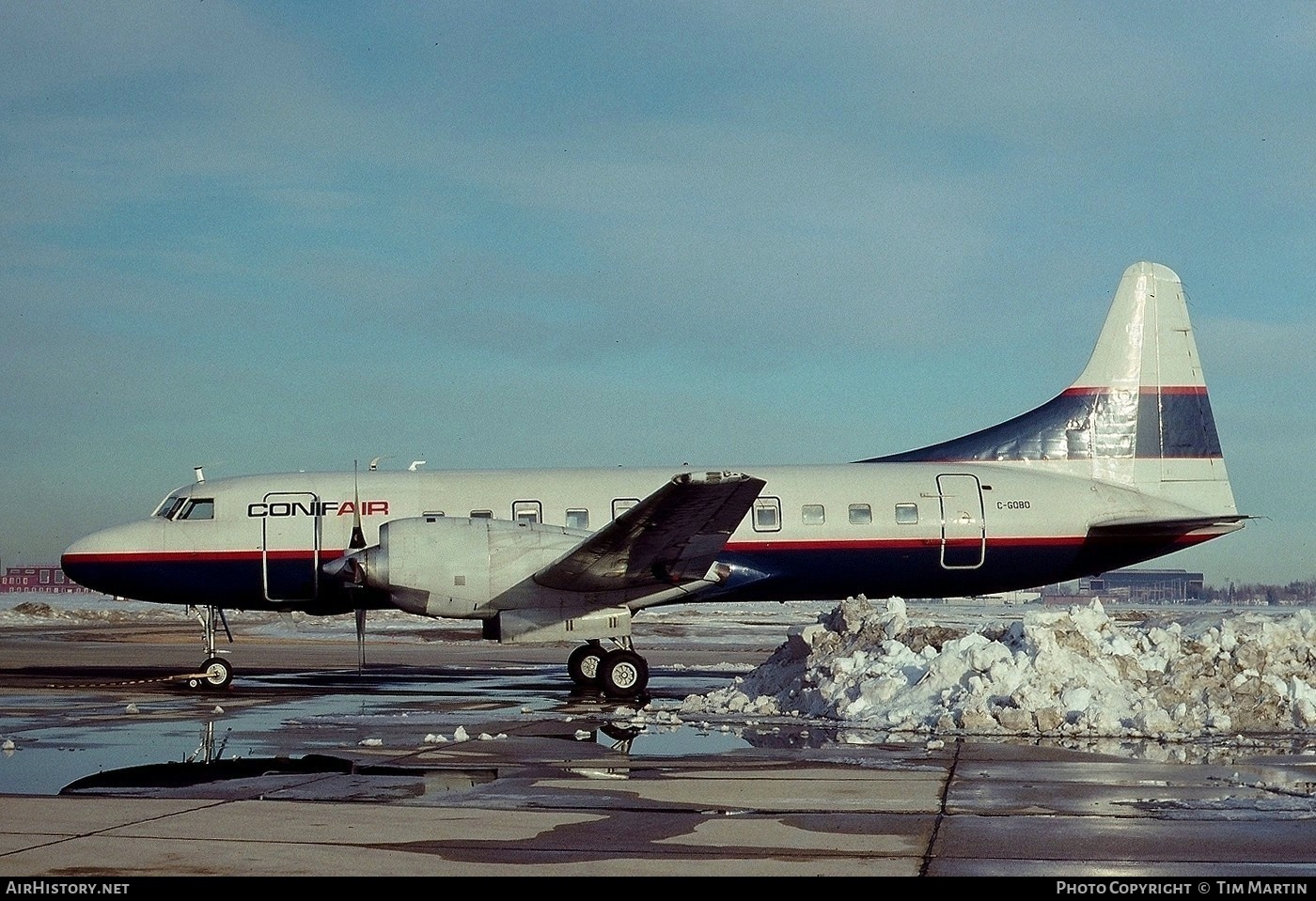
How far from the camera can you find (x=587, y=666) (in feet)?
65.2

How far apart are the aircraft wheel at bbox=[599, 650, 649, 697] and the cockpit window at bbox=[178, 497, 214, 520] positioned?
290 inches

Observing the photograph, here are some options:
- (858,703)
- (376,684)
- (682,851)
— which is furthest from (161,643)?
(682,851)

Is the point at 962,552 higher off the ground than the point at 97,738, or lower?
higher

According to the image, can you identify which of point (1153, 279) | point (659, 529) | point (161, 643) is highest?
point (1153, 279)

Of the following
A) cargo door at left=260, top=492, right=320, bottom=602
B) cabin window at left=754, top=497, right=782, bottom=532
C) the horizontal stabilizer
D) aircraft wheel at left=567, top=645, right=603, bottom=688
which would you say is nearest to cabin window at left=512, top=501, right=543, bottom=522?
aircraft wheel at left=567, top=645, right=603, bottom=688

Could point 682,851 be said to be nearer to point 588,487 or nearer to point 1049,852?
point 1049,852

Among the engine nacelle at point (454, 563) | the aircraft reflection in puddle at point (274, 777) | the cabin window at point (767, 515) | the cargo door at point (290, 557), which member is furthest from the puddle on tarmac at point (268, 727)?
the cabin window at point (767, 515)

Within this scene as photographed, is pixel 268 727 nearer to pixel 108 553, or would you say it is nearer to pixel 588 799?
pixel 588 799

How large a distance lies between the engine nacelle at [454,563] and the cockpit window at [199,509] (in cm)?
439

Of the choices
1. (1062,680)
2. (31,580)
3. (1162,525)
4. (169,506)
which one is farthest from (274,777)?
(31,580)

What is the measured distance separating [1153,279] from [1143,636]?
30.1 ft

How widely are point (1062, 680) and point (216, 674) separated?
1274 cm

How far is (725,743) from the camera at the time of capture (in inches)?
A: 521

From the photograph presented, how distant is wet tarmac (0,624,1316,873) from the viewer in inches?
285
